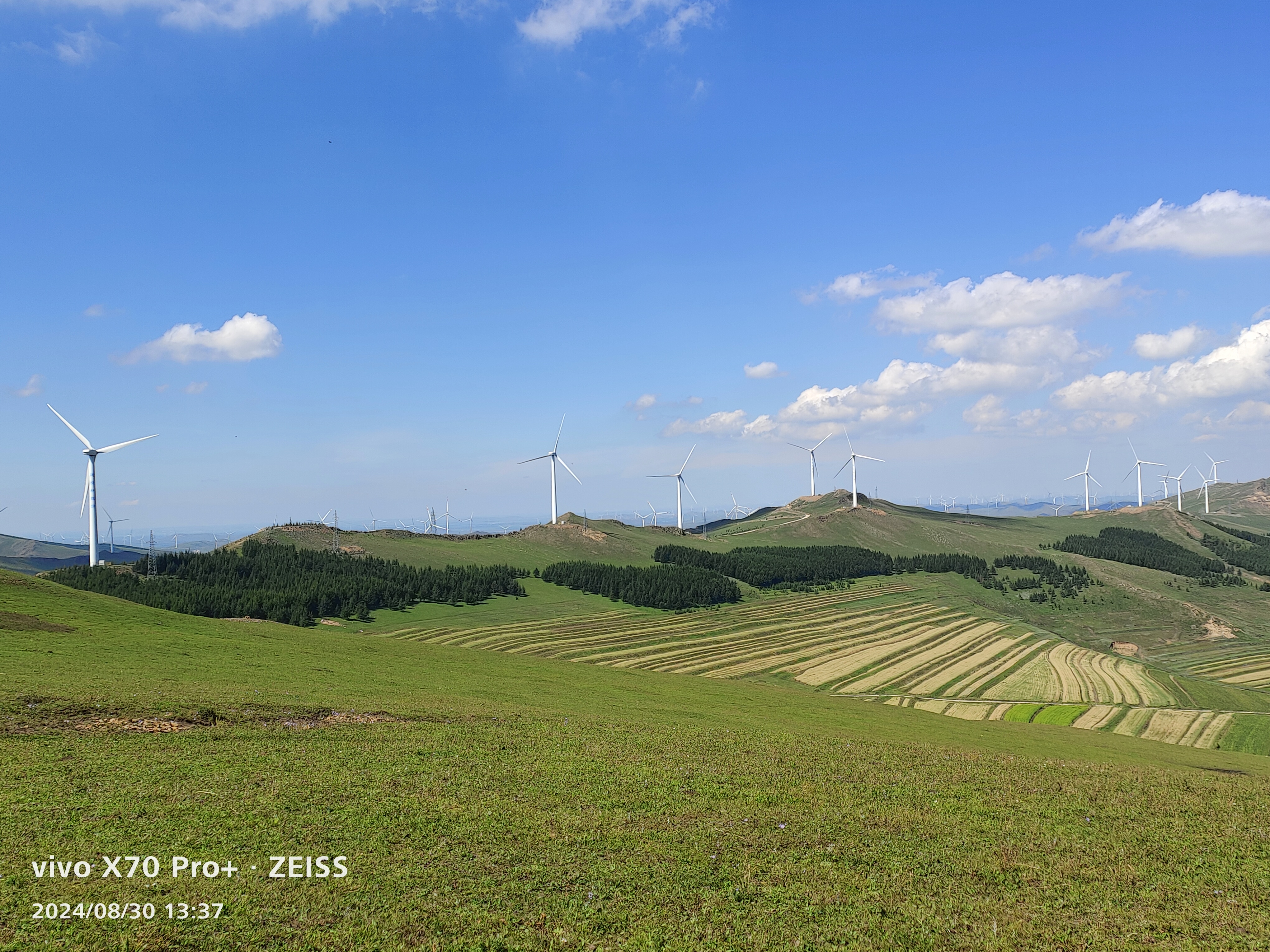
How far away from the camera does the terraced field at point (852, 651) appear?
11469 centimetres

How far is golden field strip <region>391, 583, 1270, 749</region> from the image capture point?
9844cm

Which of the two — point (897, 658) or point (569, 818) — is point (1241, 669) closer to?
point (897, 658)

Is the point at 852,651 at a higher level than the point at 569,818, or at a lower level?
lower

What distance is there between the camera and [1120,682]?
123250mm

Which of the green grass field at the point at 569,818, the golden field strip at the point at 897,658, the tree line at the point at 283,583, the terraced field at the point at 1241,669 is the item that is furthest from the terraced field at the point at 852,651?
the green grass field at the point at 569,818

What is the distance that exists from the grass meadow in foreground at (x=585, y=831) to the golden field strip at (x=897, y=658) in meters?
65.5

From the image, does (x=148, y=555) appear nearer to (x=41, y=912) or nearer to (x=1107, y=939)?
(x=41, y=912)

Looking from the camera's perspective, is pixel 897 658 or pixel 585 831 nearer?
pixel 585 831

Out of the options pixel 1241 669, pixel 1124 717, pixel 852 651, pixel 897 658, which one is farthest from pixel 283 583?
pixel 1241 669

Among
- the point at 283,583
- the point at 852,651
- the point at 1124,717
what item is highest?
the point at 283,583

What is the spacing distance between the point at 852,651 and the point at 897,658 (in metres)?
8.69

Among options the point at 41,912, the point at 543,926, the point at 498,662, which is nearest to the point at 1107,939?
the point at 543,926

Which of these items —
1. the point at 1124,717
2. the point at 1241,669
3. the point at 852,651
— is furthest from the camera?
the point at 1241,669

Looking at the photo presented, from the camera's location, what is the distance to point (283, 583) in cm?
15488
